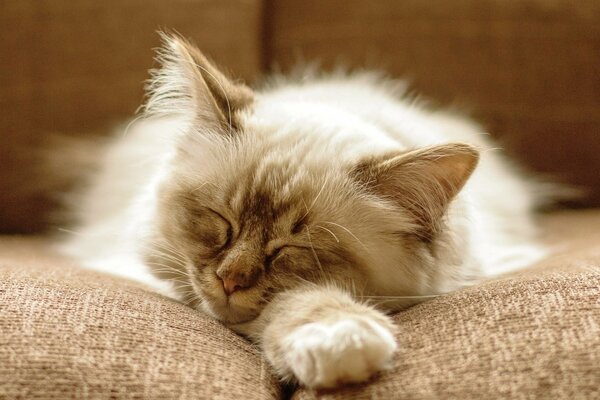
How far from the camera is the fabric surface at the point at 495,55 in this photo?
227 centimetres

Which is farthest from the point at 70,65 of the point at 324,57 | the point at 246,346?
the point at 246,346

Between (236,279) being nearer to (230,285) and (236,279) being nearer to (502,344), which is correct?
(230,285)

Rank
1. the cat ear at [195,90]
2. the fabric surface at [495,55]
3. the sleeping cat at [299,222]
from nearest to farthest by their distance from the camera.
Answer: the sleeping cat at [299,222], the cat ear at [195,90], the fabric surface at [495,55]

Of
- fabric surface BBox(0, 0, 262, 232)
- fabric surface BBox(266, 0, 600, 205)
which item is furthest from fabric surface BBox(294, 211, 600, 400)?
fabric surface BBox(0, 0, 262, 232)

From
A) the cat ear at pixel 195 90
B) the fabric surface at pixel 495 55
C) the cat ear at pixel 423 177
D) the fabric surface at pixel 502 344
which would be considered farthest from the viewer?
the fabric surface at pixel 495 55

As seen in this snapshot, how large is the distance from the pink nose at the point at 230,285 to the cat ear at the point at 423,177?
0.32m

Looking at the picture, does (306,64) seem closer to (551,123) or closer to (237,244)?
(551,123)

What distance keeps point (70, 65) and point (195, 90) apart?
936mm

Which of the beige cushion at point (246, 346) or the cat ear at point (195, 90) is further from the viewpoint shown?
the cat ear at point (195, 90)

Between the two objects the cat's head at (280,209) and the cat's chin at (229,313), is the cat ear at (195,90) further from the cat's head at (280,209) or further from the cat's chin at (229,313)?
the cat's chin at (229,313)

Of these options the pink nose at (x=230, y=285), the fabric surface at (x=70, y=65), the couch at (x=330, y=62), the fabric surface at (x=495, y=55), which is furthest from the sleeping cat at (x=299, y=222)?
the fabric surface at (x=495, y=55)

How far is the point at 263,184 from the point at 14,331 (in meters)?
0.52

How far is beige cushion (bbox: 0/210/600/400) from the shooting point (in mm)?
961

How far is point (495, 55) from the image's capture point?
2.29 metres
